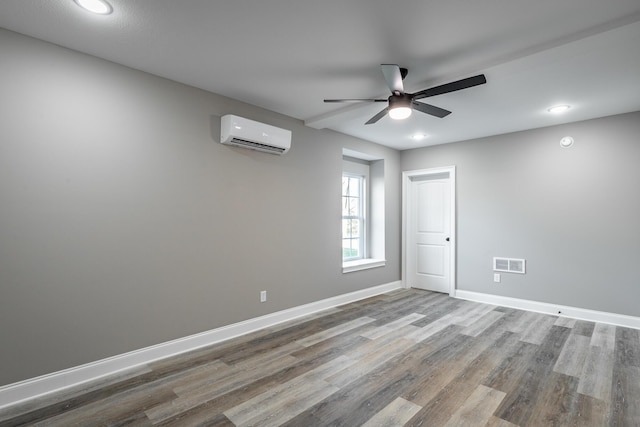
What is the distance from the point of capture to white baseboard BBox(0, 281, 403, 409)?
2.22 meters

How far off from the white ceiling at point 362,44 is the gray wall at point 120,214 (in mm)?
306

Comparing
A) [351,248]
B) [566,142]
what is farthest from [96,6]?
[566,142]

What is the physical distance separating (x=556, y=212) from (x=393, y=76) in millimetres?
3398

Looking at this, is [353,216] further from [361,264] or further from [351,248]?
[361,264]

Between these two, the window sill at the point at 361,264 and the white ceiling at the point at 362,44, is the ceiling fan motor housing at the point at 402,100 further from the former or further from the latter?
the window sill at the point at 361,264

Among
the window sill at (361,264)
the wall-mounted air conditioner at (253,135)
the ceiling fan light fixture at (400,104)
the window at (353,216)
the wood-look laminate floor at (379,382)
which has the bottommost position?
the wood-look laminate floor at (379,382)

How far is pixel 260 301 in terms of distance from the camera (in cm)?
370

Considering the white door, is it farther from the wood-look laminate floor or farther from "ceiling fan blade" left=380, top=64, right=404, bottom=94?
"ceiling fan blade" left=380, top=64, right=404, bottom=94

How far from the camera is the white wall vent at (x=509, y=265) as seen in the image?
15.1 ft

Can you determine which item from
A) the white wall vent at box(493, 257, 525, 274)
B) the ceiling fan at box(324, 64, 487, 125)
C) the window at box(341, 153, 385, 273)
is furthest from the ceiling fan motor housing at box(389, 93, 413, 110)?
the white wall vent at box(493, 257, 525, 274)

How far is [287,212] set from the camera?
4.02 m

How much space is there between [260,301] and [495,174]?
3960 mm

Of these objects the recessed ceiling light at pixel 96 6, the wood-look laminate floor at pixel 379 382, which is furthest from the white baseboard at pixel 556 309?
the recessed ceiling light at pixel 96 6

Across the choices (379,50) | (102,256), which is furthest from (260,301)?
→ (379,50)
